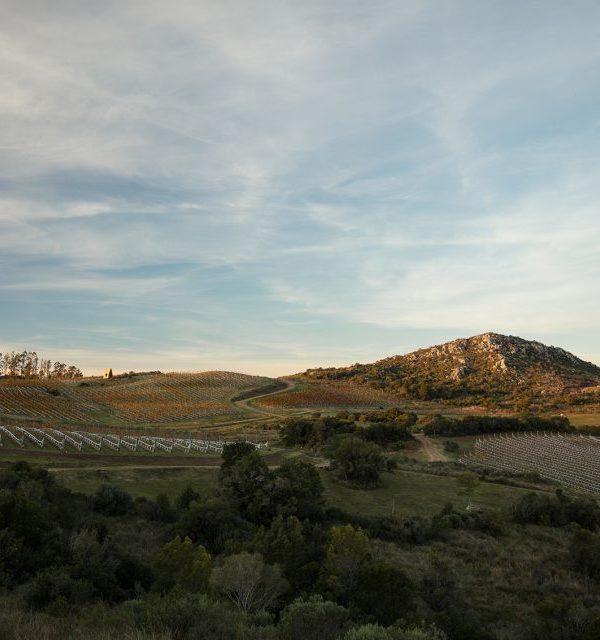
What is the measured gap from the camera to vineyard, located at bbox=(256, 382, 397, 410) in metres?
134

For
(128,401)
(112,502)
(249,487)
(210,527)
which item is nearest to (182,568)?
(210,527)

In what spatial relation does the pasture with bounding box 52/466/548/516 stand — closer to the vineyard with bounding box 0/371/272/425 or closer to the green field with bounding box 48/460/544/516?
the green field with bounding box 48/460/544/516

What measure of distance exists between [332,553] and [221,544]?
924 centimetres

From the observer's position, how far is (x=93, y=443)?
53.7m

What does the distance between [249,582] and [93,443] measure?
1672 inches

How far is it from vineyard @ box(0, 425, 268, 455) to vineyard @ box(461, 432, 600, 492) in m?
39.8

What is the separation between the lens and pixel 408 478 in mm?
55312

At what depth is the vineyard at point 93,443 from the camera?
5159 centimetres

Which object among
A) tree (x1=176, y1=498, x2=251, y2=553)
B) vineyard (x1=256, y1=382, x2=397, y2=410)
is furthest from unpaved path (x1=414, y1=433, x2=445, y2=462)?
tree (x1=176, y1=498, x2=251, y2=553)

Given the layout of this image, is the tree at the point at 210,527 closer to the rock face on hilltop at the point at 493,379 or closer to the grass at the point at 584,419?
the grass at the point at 584,419

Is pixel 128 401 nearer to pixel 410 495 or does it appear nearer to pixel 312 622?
pixel 410 495

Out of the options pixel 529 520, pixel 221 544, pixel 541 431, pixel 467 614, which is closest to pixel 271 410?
pixel 541 431

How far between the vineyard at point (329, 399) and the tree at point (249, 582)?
112m

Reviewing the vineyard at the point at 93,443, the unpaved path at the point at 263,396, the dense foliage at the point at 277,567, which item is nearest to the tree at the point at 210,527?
the dense foliage at the point at 277,567
